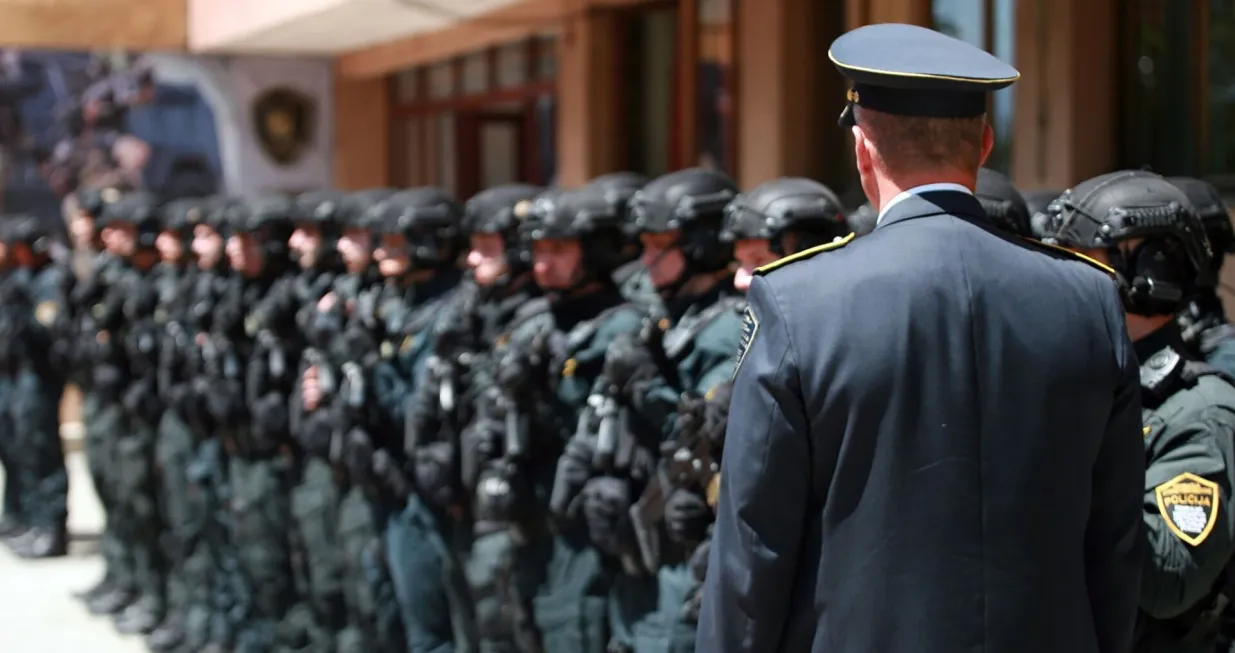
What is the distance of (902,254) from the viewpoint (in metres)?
2.10

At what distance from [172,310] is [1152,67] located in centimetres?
466

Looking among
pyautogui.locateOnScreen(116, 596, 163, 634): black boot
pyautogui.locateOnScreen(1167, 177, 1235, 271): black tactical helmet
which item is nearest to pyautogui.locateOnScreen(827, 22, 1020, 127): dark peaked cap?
pyautogui.locateOnScreen(1167, 177, 1235, 271): black tactical helmet

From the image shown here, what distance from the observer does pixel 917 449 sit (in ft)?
6.77

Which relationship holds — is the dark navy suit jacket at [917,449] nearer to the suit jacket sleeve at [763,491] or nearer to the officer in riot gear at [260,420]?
the suit jacket sleeve at [763,491]

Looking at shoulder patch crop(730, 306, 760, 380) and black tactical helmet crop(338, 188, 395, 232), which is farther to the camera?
black tactical helmet crop(338, 188, 395, 232)

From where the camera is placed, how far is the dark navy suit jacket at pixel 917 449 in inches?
81.2

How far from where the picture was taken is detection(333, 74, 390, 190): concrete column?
1457 centimetres

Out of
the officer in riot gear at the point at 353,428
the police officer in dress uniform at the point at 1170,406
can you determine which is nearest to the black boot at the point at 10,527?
the officer in riot gear at the point at 353,428

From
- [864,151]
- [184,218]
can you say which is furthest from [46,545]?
[864,151]

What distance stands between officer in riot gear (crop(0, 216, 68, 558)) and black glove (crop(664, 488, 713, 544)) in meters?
6.66

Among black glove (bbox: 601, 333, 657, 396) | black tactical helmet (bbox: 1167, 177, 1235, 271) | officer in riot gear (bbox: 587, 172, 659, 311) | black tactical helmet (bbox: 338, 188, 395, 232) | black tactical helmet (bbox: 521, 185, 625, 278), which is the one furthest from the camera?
black tactical helmet (bbox: 338, 188, 395, 232)

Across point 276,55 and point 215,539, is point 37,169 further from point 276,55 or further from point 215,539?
point 215,539

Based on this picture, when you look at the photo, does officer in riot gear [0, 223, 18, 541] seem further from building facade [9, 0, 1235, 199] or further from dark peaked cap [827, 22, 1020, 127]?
dark peaked cap [827, 22, 1020, 127]

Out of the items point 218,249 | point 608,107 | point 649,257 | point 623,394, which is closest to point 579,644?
point 623,394
